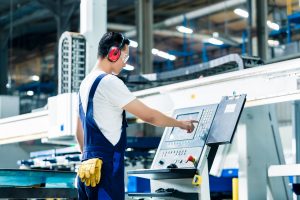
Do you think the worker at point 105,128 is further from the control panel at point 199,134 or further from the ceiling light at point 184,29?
the ceiling light at point 184,29

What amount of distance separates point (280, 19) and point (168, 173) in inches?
423

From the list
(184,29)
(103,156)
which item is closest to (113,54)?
(103,156)

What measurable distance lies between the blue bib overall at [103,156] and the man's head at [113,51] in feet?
0.51

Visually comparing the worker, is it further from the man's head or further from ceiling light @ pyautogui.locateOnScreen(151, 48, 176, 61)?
ceiling light @ pyautogui.locateOnScreen(151, 48, 176, 61)

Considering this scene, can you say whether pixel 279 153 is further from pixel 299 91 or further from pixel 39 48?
pixel 39 48

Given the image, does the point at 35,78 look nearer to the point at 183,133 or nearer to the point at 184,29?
the point at 184,29

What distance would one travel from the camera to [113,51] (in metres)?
3.78

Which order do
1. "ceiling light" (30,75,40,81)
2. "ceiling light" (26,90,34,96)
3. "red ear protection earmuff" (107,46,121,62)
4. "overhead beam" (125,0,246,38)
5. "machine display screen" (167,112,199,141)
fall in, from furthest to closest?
"ceiling light" (30,75,40,81) < "overhead beam" (125,0,246,38) < "ceiling light" (26,90,34,96) < "machine display screen" (167,112,199,141) < "red ear protection earmuff" (107,46,121,62)

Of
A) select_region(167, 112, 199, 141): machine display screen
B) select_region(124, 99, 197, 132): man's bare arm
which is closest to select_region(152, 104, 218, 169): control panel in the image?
select_region(167, 112, 199, 141): machine display screen

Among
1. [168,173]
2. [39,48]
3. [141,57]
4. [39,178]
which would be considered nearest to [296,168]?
[168,173]

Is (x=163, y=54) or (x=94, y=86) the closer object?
(x=94, y=86)

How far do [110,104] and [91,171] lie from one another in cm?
40

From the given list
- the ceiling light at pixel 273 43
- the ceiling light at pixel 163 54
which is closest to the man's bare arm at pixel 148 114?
the ceiling light at pixel 273 43

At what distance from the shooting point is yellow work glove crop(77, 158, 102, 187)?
3.50m
